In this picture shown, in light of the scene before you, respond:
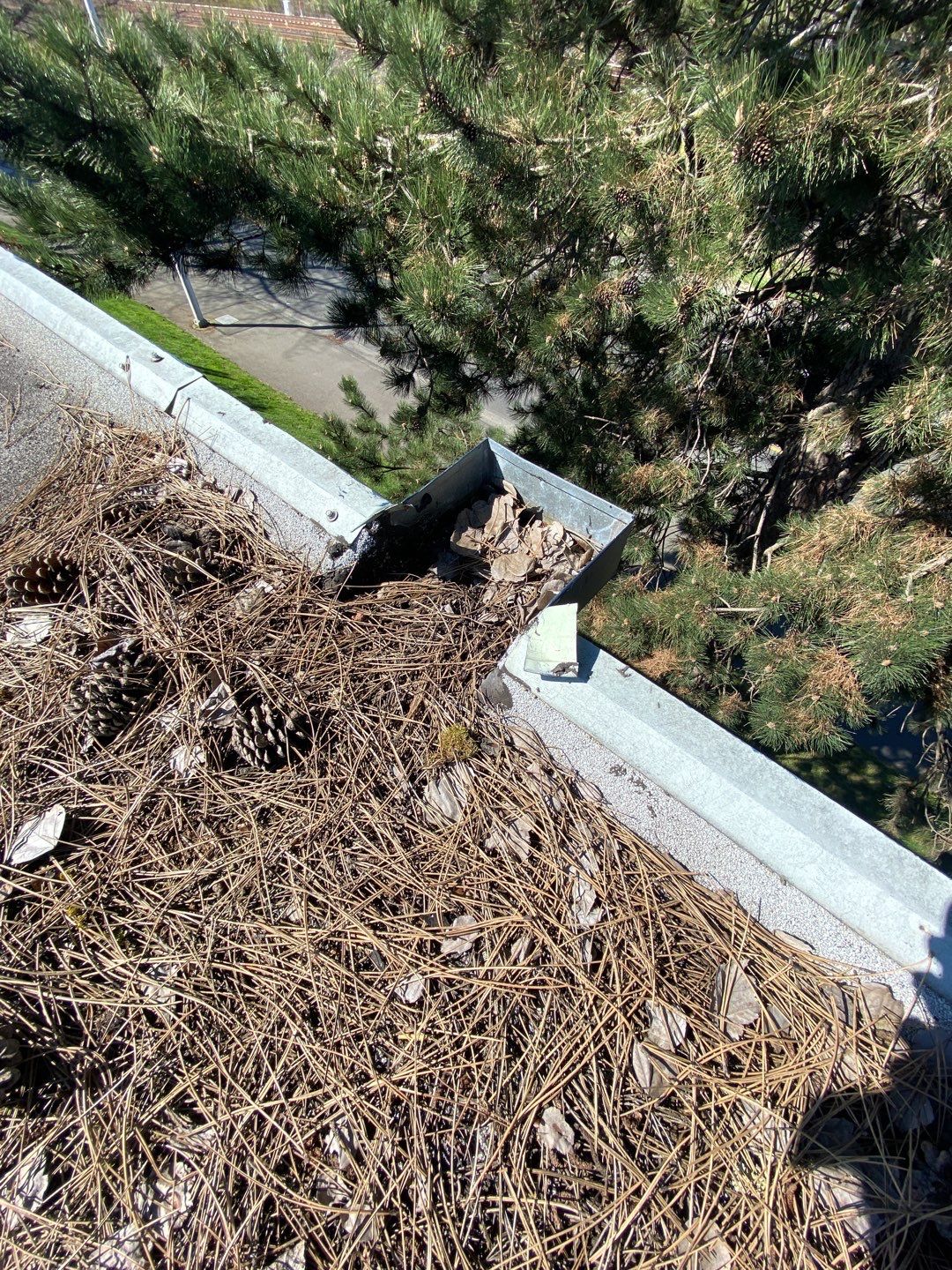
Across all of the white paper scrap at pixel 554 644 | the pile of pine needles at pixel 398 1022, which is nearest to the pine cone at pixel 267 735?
the pile of pine needles at pixel 398 1022

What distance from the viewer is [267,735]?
6.48 feet

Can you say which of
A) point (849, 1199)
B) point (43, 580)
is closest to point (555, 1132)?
point (849, 1199)

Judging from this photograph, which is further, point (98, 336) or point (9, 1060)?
point (98, 336)

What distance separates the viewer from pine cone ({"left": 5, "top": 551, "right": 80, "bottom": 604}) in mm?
2324

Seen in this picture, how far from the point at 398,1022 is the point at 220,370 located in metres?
10.6

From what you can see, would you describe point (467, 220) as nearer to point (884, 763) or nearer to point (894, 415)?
point (894, 415)

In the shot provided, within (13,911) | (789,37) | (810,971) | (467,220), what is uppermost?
(789,37)

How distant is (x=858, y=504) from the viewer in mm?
2760

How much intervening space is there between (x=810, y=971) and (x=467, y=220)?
308 cm

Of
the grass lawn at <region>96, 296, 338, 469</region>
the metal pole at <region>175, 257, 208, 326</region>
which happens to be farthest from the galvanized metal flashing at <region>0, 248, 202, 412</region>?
A: the metal pole at <region>175, 257, 208, 326</region>

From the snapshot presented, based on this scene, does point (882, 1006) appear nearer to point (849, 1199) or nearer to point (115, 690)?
point (849, 1199)

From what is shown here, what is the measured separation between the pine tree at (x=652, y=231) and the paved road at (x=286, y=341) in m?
6.40

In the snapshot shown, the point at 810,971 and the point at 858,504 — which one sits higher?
the point at 858,504

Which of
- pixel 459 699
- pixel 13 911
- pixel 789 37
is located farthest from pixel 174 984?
pixel 789 37
